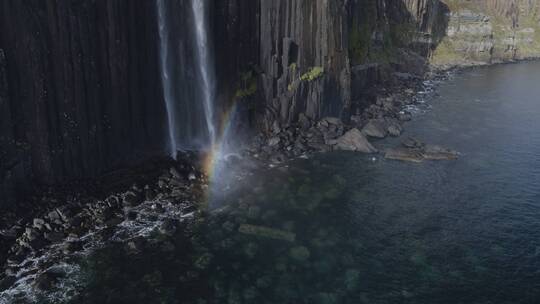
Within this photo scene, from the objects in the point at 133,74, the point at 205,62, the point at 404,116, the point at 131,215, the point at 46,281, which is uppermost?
the point at 205,62

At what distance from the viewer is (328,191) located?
41.7 meters

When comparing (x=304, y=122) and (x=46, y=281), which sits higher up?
(x=304, y=122)

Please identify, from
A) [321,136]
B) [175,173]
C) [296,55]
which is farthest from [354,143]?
[175,173]

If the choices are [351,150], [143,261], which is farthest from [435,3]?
[143,261]

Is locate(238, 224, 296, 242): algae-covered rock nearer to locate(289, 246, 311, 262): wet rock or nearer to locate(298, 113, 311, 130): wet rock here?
locate(289, 246, 311, 262): wet rock

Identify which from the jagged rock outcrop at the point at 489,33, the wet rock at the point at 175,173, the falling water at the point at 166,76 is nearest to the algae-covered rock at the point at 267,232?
the wet rock at the point at 175,173

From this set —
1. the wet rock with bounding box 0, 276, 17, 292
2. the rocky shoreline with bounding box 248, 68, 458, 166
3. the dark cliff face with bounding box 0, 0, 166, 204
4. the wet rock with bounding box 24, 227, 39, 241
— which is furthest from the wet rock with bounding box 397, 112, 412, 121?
the wet rock with bounding box 0, 276, 17, 292

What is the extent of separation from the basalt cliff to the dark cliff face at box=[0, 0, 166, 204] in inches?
3.0

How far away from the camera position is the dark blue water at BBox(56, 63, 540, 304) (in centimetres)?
2825

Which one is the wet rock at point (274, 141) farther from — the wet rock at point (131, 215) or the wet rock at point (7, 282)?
the wet rock at point (7, 282)

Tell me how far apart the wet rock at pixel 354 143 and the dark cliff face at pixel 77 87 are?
19382mm

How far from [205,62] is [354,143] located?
1788 centimetres

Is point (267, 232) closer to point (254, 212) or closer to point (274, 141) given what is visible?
point (254, 212)

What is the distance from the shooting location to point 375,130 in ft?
189
